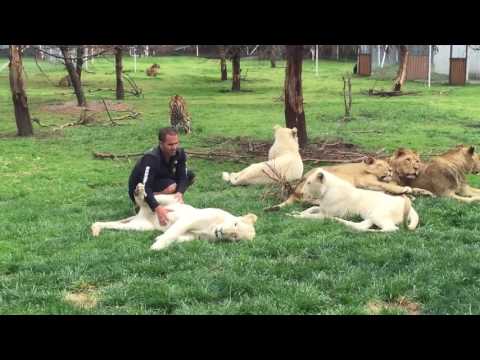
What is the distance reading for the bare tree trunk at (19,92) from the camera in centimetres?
1614

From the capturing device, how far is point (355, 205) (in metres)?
7.95

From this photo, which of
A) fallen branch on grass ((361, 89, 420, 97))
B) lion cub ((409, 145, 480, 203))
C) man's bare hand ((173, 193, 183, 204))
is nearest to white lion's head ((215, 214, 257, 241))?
man's bare hand ((173, 193, 183, 204))

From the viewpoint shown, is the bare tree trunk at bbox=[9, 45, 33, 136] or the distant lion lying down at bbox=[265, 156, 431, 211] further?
the bare tree trunk at bbox=[9, 45, 33, 136]

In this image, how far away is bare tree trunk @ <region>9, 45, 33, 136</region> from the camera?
16.1 metres

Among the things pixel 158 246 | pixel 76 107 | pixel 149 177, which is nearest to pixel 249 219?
pixel 158 246

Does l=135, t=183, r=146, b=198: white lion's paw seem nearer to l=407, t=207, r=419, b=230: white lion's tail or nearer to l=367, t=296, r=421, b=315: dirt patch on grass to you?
l=407, t=207, r=419, b=230: white lion's tail

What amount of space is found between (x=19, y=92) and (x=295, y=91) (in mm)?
7467

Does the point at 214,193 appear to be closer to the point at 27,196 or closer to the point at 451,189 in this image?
the point at 27,196

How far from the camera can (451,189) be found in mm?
9156

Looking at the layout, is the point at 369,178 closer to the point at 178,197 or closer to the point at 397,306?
the point at 178,197

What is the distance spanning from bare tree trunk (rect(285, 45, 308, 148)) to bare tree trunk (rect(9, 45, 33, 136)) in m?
7.07

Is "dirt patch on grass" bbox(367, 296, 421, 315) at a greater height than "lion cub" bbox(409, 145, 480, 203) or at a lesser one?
lesser

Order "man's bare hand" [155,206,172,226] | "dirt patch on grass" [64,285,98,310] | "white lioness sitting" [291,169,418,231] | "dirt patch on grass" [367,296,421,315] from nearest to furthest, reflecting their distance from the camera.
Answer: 1. "dirt patch on grass" [367,296,421,315]
2. "dirt patch on grass" [64,285,98,310]
3. "man's bare hand" [155,206,172,226]
4. "white lioness sitting" [291,169,418,231]
